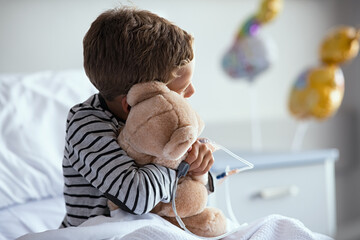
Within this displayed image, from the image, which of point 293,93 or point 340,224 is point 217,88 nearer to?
point 293,93

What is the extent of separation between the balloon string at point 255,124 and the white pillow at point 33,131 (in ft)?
3.74

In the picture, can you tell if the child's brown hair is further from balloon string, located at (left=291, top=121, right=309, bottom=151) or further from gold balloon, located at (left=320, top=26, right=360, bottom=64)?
balloon string, located at (left=291, top=121, right=309, bottom=151)

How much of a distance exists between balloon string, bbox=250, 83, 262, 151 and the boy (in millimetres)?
1597

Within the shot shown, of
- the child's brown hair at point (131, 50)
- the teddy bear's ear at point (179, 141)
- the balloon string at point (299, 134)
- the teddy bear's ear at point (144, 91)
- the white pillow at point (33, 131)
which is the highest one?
the child's brown hair at point (131, 50)

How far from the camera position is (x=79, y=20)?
1920mm

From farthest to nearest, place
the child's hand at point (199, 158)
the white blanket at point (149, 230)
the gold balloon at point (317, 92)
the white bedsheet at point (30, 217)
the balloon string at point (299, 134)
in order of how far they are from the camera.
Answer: the balloon string at point (299, 134)
the gold balloon at point (317, 92)
the white bedsheet at point (30, 217)
the child's hand at point (199, 158)
the white blanket at point (149, 230)

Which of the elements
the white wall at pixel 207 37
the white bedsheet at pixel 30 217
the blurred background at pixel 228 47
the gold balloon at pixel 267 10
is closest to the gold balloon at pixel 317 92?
the blurred background at pixel 228 47

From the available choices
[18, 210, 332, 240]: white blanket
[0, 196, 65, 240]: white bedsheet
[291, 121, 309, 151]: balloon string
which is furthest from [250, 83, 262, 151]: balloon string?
[18, 210, 332, 240]: white blanket

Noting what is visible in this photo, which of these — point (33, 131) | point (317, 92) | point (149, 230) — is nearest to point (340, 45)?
point (317, 92)

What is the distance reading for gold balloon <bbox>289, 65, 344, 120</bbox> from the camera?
6.68 ft

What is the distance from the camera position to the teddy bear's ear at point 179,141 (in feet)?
2.54

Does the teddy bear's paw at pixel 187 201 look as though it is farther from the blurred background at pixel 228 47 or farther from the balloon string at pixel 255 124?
the balloon string at pixel 255 124

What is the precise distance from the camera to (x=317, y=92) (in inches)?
79.7

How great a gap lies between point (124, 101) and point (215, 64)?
1.51 m
